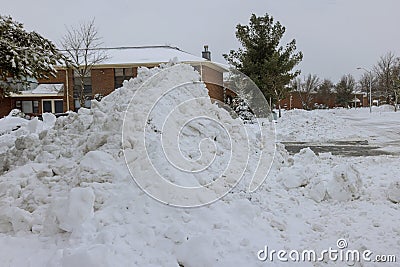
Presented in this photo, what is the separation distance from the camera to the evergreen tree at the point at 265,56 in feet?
72.6

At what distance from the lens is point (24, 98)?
3244 cm

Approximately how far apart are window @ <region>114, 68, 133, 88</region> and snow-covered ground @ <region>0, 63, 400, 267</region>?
1027 inches

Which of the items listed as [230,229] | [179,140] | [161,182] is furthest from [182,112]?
[230,229]

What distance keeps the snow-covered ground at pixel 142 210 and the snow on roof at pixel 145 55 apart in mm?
24973

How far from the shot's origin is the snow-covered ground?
355 cm

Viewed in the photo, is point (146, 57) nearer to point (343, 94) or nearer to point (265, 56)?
point (265, 56)

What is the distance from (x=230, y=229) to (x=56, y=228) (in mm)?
1809

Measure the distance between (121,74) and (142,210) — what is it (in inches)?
1168

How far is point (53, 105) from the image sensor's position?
32.9 metres

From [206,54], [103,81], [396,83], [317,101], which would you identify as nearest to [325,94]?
[317,101]

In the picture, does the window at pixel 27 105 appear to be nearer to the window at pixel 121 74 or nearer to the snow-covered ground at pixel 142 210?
the window at pixel 121 74

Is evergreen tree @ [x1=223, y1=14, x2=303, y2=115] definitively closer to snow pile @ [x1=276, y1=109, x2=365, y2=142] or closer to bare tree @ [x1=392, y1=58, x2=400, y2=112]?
snow pile @ [x1=276, y1=109, x2=365, y2=142]

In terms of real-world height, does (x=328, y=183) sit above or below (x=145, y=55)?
below

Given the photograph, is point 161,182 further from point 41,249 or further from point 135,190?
point 41,249
